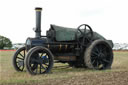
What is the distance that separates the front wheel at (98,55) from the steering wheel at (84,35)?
37 cm

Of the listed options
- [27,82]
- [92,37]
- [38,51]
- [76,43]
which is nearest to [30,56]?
[38,51]

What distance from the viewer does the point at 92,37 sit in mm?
9984

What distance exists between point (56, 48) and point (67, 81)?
2.64 metres

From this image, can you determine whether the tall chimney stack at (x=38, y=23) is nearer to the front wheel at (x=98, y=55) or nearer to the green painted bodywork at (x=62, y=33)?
the green painted bodywork at (x=62, y=33)

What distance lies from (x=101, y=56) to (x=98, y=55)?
0.15m

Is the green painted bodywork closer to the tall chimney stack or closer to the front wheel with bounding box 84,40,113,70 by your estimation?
the tall chimney stack

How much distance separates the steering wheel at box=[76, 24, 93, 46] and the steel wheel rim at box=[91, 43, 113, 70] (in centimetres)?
45

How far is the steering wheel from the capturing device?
31.4ft

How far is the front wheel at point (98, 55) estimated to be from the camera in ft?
30.5

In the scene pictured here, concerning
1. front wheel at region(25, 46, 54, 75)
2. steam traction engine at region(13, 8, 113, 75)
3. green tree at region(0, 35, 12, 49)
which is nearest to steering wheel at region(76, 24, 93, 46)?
steam traction engine at region(13, 8, 113, 75)

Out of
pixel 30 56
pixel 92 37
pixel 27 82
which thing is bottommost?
pixel 27 82

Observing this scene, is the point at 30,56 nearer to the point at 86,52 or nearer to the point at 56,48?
the point at 56,48

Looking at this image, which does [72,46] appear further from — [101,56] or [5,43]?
[5,43]

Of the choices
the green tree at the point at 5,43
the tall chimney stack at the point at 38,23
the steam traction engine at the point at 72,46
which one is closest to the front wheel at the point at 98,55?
the steam traction engine at the point at 72,46
